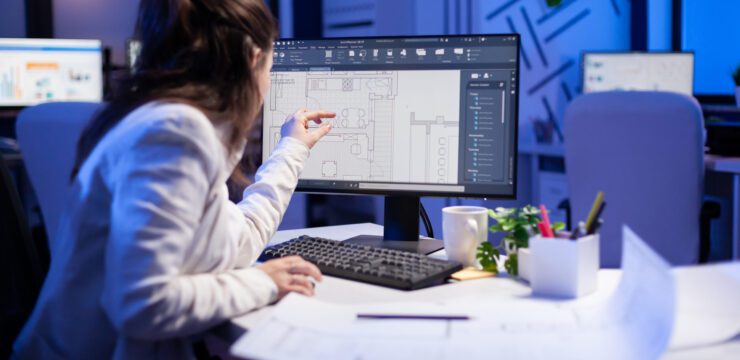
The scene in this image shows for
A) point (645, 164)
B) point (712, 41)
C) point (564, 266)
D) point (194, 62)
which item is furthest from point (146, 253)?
point (712, 41)

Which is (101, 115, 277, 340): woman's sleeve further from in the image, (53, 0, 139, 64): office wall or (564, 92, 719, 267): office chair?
(53, 0, 139, 64): office wall

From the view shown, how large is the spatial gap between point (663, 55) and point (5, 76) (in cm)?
343

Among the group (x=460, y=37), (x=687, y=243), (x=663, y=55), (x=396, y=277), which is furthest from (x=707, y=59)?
(x=396, y=277)

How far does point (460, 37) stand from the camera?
1.52 m

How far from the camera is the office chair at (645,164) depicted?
2.42m

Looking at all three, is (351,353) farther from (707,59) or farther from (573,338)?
(707,59)

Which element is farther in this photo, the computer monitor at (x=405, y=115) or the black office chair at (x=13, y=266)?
the computer monitor at (x=405, y=115)

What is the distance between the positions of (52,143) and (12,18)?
2614 millimetres

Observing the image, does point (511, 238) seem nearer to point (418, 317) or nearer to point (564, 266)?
point (564, 266)

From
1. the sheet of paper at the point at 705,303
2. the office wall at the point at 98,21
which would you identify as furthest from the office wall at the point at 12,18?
the sheet of paper at the point at 705,303

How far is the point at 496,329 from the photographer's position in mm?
984

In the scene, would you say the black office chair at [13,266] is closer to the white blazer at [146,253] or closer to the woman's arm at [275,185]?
the white blazer at [146,253]

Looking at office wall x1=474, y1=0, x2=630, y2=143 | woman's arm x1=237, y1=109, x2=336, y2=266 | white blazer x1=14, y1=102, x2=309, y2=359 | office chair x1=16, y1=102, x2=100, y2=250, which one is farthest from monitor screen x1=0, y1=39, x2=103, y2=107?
white blazer x1=14, y1=102, x2=309, y2=359

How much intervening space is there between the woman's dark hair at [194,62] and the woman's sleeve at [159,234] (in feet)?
0.36
